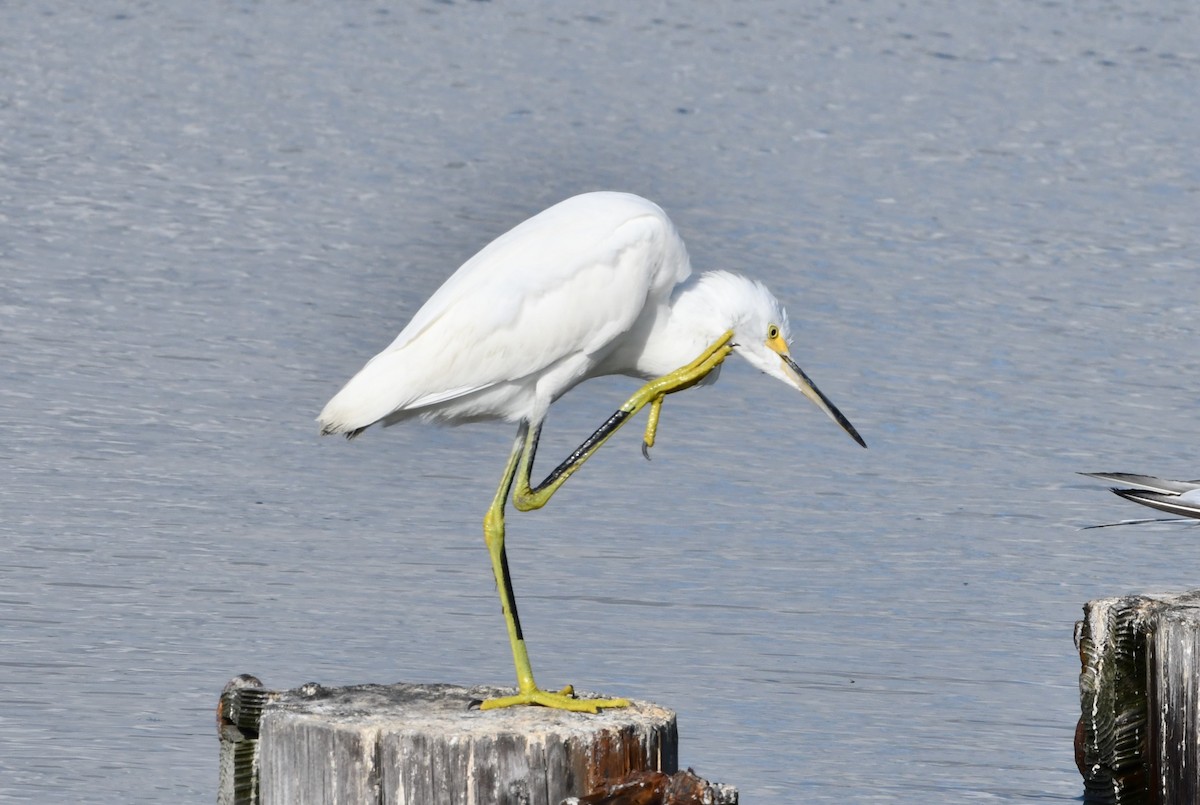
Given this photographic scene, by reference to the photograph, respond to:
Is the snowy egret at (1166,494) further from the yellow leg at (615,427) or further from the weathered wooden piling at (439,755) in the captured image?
the weathered wooden piling at (439,755)

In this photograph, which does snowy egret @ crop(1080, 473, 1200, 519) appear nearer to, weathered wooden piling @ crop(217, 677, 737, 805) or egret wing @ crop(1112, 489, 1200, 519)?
egret wing @ crop(1112, 489, 1200, 519)

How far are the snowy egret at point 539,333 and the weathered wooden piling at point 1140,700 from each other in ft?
4.43

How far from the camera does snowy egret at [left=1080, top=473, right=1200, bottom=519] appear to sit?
19.4ft

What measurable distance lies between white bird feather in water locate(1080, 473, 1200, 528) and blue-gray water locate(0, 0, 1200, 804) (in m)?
1.20

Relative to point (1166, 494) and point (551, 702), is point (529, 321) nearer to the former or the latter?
point (551, 702)

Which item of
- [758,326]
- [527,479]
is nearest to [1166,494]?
[758,326]

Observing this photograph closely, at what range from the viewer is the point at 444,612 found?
7.79m

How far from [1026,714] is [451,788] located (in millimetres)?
3472

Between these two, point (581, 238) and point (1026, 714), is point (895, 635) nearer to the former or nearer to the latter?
point (1026, 714)

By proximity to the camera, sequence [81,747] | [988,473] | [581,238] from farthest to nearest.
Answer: [988,473]
[81,747]
[581,238]

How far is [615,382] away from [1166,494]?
17.4 feet

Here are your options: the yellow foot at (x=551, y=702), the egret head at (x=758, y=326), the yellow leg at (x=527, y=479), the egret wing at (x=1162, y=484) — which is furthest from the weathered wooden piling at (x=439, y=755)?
the egret wing at (x=1162, y=484)

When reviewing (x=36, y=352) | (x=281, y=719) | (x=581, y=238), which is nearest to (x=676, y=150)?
(x=36, y=352)

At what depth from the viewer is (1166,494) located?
19.7ft
